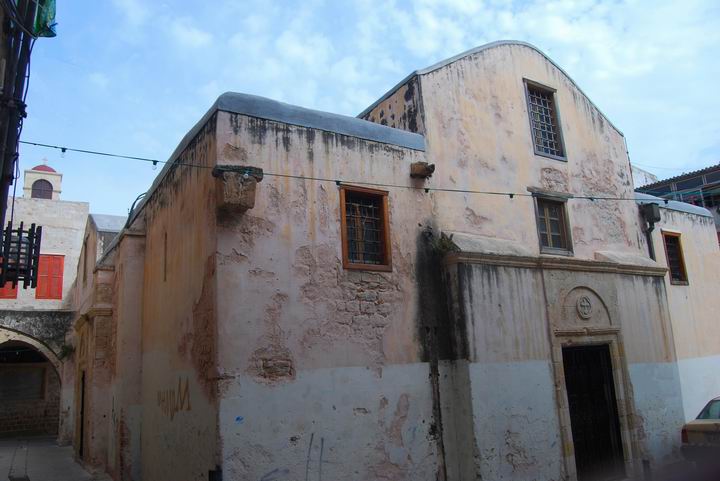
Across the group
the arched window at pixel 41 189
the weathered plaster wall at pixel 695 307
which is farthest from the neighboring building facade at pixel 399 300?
the arched window at pixel 41 189

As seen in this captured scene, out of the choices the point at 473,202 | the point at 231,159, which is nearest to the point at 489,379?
the point at 473,202

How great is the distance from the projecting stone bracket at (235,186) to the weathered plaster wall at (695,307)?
10334mm

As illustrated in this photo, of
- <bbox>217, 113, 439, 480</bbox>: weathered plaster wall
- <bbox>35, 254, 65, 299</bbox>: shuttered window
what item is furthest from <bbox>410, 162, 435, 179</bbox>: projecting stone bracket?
<bbox>35, 254, 65, 299</bbox>: shuttered window

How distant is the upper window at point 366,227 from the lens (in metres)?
8.21

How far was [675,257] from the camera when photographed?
45.9ft

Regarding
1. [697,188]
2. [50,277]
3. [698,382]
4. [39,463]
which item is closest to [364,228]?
[698,382]

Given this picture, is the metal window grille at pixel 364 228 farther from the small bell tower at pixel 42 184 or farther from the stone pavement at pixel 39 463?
the small bell tower at pixel 42 184

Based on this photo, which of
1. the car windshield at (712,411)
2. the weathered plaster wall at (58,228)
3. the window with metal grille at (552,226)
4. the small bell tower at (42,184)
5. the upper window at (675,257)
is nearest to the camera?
the car windshield at (712,411)

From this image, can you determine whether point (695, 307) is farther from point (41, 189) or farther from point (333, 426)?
point (41, 189)

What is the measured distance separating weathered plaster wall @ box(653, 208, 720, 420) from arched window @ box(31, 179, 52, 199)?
91.3ft

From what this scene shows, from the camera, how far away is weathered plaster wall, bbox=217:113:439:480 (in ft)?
22.7

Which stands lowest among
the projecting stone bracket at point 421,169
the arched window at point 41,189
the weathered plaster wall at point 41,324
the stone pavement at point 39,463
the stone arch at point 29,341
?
the stone pavement at point 39,463

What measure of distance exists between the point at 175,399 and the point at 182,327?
112 cm

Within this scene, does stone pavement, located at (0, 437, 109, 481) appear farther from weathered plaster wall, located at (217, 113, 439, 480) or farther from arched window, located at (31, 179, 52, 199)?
arched window, located at (31, 179, 52, 199)
